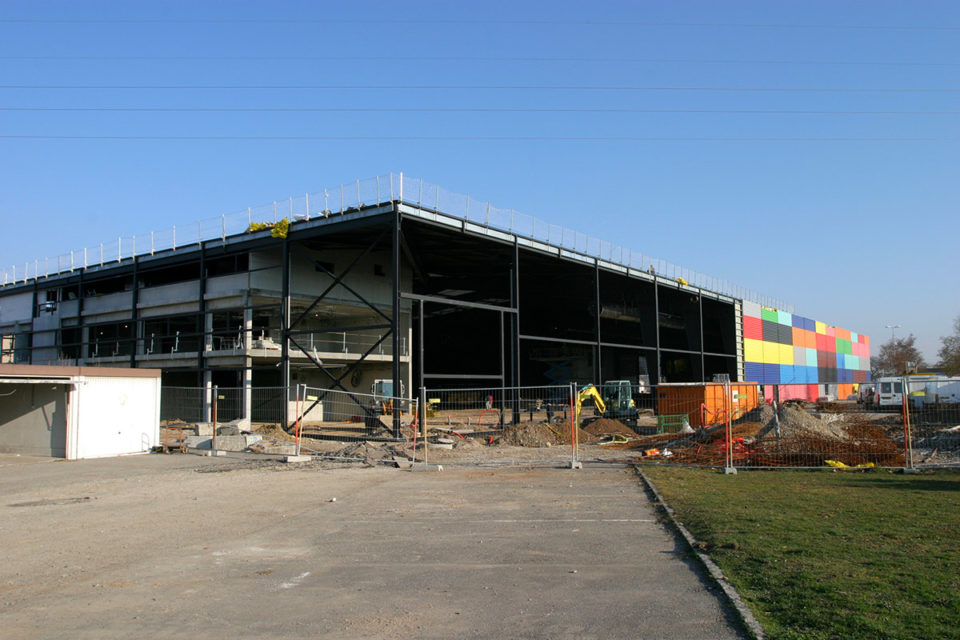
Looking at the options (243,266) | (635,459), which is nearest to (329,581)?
(635,459)

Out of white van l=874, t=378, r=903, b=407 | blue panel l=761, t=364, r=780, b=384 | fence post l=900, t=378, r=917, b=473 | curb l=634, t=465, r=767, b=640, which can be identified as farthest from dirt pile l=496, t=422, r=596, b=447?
blue panel l=761, t=364, r=780, b=384

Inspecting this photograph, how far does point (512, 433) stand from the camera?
24.9m

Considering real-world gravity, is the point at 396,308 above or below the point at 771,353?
above

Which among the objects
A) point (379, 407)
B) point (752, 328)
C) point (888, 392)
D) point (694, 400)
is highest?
point (752, 328)

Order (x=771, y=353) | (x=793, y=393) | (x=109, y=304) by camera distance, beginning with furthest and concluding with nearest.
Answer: (x=771, y=353), (x=793, y=393), (x=109, y=304)

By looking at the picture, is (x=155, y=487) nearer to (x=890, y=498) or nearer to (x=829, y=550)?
(x=829, y=550)

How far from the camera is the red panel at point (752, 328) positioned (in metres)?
64.1

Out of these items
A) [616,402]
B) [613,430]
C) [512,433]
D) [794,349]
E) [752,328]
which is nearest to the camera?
[512,433]

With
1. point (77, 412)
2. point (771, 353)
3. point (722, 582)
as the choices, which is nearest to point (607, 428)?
point (77, 412)

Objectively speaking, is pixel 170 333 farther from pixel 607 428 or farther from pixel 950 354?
pixel 950 354

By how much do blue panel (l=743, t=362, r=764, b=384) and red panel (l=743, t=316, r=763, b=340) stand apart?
8.56ft

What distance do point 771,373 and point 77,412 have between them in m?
63.4

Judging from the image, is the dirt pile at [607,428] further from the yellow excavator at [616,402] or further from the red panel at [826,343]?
the red panel at [826,343]

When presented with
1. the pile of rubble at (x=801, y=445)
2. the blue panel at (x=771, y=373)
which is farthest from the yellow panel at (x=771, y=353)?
the pile of rubble at (x=801, y=445)
